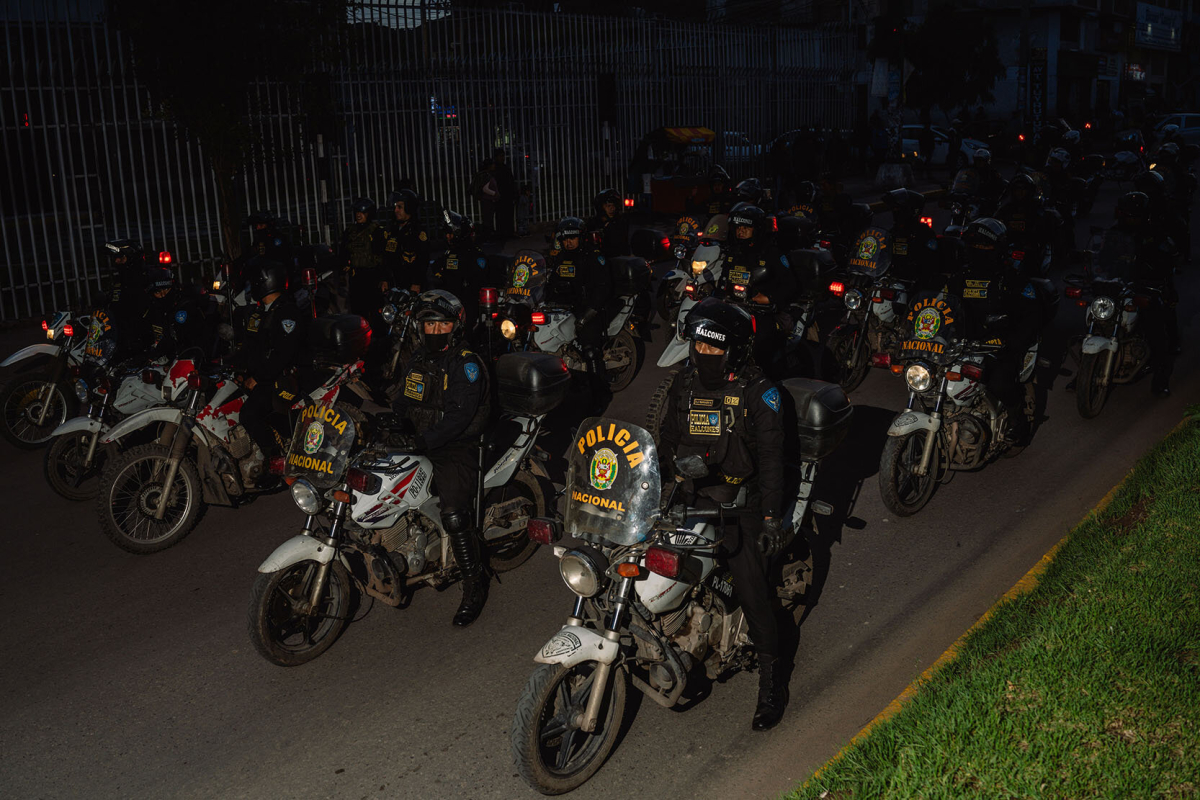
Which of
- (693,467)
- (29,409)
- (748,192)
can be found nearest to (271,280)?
(29,409)

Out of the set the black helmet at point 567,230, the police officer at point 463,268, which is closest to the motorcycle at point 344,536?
the black helmet at point 567,230

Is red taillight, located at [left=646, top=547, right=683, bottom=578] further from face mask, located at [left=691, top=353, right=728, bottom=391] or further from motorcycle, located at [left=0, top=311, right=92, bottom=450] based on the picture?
motorcycle, located at [left=0, top=311, right=92, bottom=450]

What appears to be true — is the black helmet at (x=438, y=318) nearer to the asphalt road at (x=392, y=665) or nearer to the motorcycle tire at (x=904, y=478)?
the asphalt road at (x=392, y=665)

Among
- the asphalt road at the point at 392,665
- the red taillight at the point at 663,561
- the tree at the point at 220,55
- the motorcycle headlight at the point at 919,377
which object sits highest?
the tree at the point at 220,55

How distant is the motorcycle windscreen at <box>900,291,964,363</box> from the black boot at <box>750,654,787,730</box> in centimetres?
376

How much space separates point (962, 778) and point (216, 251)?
1708cm

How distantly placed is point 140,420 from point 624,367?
5395mm

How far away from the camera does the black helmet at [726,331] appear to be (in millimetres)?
5297

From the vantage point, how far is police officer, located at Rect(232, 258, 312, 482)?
838 centimetres

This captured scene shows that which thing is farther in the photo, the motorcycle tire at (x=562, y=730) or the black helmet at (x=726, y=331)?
the black helmet at (x=726, y=331)

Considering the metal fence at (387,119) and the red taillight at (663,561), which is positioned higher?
the metal fence at (387,119)

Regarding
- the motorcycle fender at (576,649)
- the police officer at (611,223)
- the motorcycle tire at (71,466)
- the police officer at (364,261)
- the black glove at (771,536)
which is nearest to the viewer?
the motorcycle fender at (576,649)

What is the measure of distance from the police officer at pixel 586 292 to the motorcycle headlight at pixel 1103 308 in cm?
462

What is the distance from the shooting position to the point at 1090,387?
33.1 feet
